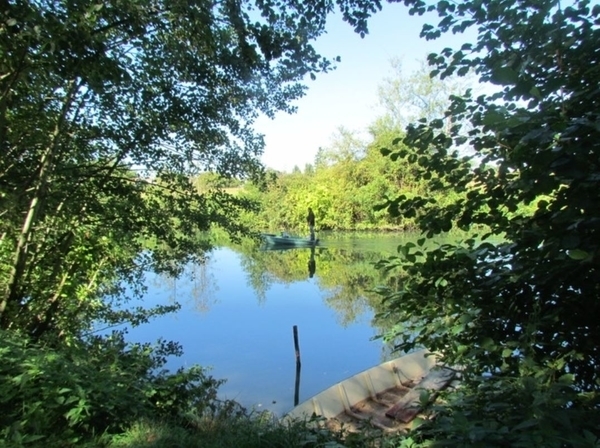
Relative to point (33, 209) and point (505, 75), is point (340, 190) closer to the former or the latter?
point (33, 209)

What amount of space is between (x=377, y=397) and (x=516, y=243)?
13.3ft

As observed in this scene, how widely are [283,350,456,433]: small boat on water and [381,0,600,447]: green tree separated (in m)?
2.49

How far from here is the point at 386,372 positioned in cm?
544

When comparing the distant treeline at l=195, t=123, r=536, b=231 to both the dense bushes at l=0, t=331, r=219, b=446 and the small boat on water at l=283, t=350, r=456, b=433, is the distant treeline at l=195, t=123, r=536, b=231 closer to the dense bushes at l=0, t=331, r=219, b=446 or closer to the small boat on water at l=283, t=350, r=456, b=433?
the small boat on water at l=283, t=350, r=456, b=433

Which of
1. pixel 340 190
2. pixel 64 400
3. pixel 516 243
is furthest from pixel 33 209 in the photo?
pixel 340 190

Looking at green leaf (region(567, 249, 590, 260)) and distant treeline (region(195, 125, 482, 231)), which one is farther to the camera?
distant treeline (region(195, 125, 482, 231))

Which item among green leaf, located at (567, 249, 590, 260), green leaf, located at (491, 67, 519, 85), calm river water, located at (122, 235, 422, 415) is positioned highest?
green leaf, located at (491, 67, 519, 85)

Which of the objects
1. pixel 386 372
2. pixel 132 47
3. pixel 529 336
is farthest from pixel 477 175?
pixel 386 372

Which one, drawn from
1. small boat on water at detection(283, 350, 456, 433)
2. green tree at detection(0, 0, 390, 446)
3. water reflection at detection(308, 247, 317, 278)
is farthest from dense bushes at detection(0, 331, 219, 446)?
water reflection at detection(308, 247, 317, 278)

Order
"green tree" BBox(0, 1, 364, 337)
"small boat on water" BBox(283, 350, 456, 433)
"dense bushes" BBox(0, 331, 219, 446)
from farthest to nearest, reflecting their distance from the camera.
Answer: "small boat on water" BBox(283, 350, 456, 433)
"green tree" BBox(0, 1, 364, 337)
"dense bushes" BBox(0, 331, 219, 446)

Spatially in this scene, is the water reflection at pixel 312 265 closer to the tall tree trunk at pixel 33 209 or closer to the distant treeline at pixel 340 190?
the distant treeline at pixel 340 190

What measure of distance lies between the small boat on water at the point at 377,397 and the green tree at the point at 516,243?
249 centimetres

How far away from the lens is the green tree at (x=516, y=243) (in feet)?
3.84

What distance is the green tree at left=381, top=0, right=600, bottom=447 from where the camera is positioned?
1170 millimetres
